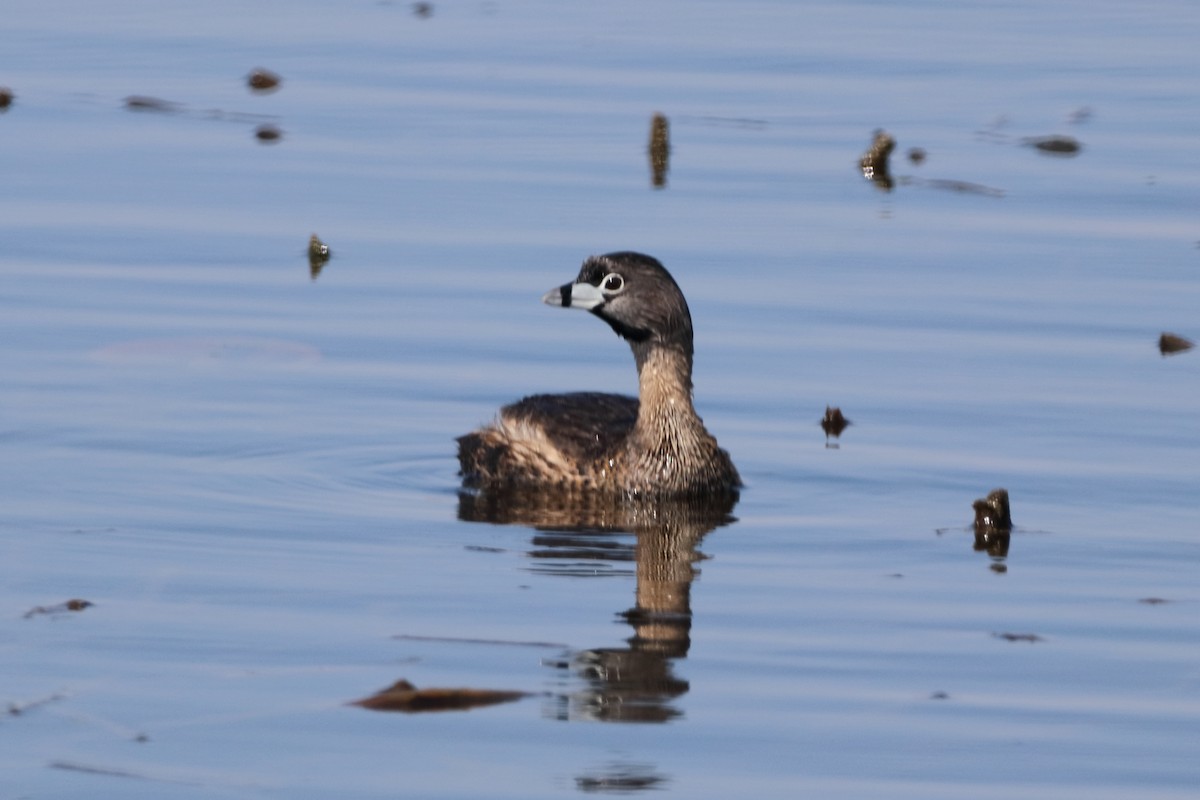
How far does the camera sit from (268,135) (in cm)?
2055

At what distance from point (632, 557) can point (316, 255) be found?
6.00 m

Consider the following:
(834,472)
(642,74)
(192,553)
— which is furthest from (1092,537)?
(642,74)

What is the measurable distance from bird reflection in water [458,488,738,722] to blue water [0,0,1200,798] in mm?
40

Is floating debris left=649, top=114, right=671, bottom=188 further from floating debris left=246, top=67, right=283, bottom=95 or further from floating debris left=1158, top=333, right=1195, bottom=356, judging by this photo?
floating debris left=1158, top=333, right=1195, bottom=356

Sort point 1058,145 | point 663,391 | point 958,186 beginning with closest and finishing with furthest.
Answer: point 663,391, point 958,186, point 1058,145

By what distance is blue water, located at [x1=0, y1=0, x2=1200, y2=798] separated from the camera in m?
8.37

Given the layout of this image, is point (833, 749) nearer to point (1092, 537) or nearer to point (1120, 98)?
point (1092, 537)

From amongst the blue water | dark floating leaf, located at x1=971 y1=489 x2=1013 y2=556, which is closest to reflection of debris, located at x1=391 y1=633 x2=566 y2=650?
the blue water

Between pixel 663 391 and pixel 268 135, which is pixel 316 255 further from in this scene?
pixel 663 391

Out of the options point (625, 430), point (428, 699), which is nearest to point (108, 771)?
point (428, 699)

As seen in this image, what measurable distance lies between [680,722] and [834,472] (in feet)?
13.8

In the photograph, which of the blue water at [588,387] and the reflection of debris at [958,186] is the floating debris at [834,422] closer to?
the blue water at [588,387]

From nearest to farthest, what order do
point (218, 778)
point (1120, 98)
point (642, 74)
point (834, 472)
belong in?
point (218, 778)
point (834, 472)
point (1120, 98)
point (642, 74)

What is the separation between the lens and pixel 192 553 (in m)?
10.7
